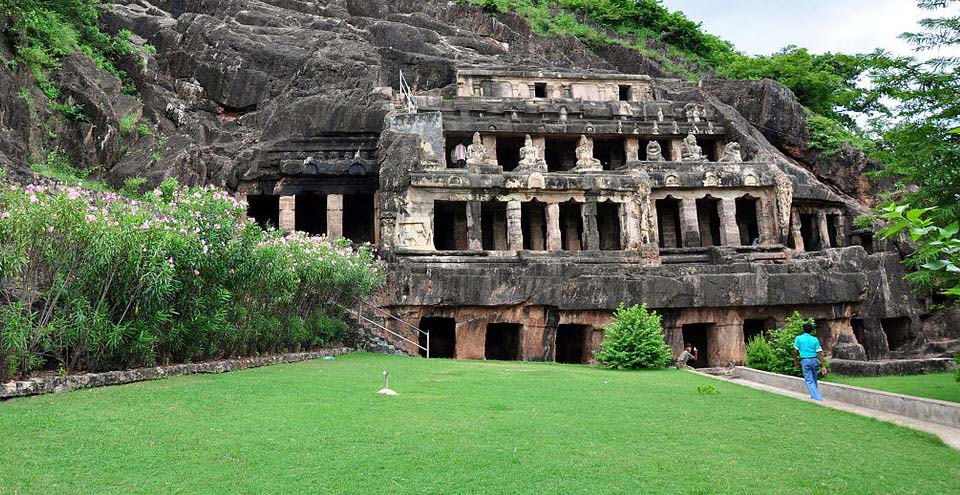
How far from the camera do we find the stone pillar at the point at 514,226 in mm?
25703

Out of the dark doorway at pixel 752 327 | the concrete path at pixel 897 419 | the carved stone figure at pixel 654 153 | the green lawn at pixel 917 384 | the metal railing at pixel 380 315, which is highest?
the carved stone figure at pixel 654 153

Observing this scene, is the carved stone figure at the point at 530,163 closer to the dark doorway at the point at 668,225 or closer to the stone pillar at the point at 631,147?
the dark doorway at the point at 668,225

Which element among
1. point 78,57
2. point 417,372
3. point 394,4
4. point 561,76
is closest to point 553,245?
point 417,372

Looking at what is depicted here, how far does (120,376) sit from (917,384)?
48.2 ft

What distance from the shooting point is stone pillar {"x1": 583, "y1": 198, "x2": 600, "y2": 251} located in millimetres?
25625

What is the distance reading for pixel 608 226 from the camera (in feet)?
100

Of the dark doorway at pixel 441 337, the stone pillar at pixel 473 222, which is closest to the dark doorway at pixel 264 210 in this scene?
the stone pillar at pixel 473 222

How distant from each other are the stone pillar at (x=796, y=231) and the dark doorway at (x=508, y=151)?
514 inches

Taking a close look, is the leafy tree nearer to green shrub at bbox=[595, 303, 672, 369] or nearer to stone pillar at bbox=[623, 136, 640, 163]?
green shrub at bbox=[595, 303, 672, 369]

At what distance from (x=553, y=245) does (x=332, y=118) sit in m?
13.0

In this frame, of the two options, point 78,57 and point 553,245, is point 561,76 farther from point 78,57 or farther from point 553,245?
point 78,57

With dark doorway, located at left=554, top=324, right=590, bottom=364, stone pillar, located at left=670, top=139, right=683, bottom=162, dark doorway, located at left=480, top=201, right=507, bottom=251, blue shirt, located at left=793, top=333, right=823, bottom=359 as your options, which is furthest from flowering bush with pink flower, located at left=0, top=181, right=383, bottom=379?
stone pillar, located at left=670, top=139, right=683, bottom=162

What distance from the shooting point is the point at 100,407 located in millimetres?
8555

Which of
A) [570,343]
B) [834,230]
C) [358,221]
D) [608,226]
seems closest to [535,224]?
[608,226]
